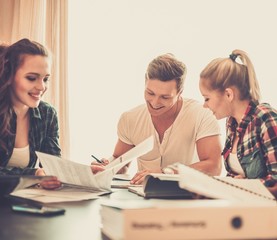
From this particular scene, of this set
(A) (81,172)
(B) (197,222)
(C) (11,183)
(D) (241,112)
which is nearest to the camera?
(B) (197,222)

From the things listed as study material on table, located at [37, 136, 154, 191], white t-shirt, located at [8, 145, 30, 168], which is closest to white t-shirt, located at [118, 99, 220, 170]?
white t-shirt, located at [8, 145, 30, 168]

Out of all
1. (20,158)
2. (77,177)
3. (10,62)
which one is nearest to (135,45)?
(10,62)

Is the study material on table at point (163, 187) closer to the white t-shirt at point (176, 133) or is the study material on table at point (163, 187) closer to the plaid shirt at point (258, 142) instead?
the plaid shirt at point (258, 142)

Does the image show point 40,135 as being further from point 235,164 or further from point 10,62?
point 235,164

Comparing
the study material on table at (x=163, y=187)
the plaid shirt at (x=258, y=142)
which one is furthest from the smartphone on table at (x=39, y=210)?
the plaid shirt at (x=258, y=142)

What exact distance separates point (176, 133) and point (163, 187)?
2.90 ft

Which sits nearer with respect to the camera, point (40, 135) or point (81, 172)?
point (81, 172)

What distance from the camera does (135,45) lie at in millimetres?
2990

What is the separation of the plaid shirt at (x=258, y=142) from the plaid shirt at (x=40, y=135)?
83cm

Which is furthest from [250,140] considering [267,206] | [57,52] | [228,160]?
[57,52]

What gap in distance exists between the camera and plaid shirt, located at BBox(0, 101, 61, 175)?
1767 mm

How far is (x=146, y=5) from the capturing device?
299 cm

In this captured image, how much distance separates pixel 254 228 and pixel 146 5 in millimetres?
2646

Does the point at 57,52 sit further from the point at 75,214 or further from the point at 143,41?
the point at 75,214
